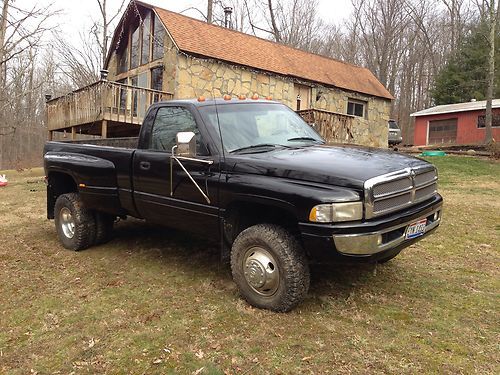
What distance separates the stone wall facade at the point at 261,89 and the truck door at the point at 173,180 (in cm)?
894

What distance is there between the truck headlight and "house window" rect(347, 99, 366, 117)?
59.0 ft

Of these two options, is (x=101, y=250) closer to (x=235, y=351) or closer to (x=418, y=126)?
(x=235, y=351)

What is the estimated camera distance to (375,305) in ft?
12.1

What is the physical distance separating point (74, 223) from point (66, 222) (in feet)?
1.13

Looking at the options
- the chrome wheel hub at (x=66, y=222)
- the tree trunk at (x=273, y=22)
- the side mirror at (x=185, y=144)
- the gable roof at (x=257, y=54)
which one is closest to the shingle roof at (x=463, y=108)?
the gable roof at (x=257, y=54)

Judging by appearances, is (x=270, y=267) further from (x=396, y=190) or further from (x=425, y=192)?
(x=425, y=192)

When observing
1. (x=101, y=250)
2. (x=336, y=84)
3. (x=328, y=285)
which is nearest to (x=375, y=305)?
(x=328, y=285)

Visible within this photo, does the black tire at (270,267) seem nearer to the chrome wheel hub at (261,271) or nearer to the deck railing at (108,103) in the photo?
the chrome wheel hub at (261,271)

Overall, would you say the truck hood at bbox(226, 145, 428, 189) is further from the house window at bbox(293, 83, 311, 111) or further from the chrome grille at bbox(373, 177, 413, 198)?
the house window at bbox(293, 83, 311, 111)

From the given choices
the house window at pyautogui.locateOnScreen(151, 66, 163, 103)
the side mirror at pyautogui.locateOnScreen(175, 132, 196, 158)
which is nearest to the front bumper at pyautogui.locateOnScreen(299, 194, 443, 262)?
the side mirror at pyautogui.locateOnScreen(175, 132, 196, 158)

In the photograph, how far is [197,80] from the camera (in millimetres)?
15023

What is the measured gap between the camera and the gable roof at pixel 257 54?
1521 centimetres

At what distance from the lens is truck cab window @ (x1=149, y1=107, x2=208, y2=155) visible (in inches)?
169

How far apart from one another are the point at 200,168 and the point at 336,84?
1681 centimetres
